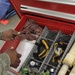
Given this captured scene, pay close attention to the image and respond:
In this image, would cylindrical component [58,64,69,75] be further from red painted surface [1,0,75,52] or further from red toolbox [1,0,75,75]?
red painted surface [1,0,75,52]

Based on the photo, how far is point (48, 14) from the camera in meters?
1.39

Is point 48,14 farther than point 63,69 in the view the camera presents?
Yes

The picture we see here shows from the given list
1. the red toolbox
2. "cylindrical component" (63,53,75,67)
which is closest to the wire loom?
the red toolbox

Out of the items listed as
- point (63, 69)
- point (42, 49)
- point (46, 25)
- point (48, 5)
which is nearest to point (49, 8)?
point (48, 5)

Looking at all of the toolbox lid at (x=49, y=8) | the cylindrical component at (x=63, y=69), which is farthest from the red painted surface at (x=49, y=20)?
the cylindrical component at (x=63, y=69)

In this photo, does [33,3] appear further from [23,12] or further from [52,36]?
[52,36]

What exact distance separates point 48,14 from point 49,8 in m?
0.05

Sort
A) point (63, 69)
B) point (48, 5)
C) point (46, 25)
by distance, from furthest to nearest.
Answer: point (46, 25), point (48, 5), point (63, 69)

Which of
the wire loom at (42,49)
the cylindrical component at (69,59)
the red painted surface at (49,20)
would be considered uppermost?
the red painted surface at (49,20)

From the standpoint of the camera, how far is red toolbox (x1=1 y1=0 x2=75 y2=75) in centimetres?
130

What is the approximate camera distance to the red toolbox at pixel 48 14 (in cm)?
130

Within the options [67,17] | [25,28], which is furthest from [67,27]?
[25,28]

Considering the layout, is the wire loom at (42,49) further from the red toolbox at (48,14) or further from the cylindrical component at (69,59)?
the cylindrical component at (69,59)

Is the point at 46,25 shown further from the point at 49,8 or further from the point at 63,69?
the point at 63,69
